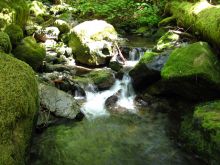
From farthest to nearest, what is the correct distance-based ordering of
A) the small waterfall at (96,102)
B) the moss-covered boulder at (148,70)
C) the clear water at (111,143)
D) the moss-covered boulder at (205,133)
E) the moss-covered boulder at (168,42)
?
the moss-covered boulder at (168,42), the moss-covered boulder at (148,70), the small waterfall at (96,102), the clear water at (111,143), the moss-covered boulder at (205,133)

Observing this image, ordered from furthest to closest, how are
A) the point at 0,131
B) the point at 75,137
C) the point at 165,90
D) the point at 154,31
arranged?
1. the point at 154,31
2. the point at 165,90
3. the point at 75,137
4. the point at 0,131

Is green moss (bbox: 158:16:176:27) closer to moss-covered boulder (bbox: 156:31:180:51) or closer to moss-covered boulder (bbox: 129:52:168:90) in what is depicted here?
moss-covered boulder (bbox: 156:31:180:51)

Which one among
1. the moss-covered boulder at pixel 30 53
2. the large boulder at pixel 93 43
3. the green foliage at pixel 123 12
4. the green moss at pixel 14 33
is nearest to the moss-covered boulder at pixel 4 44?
the moss-covered boulder at pixel 30 53

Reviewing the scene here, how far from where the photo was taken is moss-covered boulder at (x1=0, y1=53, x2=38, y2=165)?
3979 millimetres

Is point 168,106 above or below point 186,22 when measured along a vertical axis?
below

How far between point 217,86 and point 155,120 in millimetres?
1613

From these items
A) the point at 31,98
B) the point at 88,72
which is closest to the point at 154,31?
the point at 88,72

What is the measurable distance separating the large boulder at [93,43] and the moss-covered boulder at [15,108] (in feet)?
18.4

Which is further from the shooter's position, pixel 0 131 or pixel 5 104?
pixel 5 104

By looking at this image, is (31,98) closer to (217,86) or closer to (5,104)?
(5,104)

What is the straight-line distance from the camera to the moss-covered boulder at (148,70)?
8320mm

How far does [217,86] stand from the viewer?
684cm

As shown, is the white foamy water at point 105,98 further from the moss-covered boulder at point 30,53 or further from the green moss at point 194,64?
the moss-covered boulder at point 30,53

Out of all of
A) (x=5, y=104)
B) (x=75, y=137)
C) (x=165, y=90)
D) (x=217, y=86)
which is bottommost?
(x=75, y=137)
